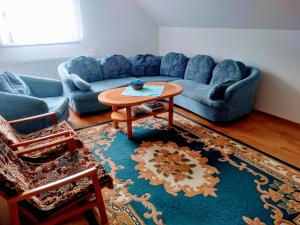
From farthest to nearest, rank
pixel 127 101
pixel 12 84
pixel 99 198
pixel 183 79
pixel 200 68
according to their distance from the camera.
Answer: pixel 183 79 → pixel 200 68 → pixel 12 84 → pixel 127 101 → pixel 99 198

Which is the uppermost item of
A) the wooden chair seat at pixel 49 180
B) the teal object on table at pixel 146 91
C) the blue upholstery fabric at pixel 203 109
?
the teal object on table at pixel 146 91

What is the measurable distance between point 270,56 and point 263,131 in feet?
3.57

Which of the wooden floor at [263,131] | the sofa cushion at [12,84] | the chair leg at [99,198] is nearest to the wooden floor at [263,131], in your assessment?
the wooden floor at [263,131]

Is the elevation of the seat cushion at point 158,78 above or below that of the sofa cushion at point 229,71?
below

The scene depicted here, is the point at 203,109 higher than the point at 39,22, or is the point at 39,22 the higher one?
the point at 39,22

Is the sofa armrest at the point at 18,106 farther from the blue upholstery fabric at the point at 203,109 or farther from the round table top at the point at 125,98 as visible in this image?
the blue upholstery fabric at the point at 203,109

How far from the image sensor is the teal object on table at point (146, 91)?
2946mm

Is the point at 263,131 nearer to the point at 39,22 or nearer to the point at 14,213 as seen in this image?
the point at 14,213

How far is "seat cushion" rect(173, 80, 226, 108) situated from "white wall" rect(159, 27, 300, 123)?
0.69 m

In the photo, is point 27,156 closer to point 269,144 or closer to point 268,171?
point 268,171

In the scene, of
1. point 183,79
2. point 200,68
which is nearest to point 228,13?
point 200,68

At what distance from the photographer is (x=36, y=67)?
13.5 feet

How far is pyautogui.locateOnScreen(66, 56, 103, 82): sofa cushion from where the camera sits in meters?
3.96

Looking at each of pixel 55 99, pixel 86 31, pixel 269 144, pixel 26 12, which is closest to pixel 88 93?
pixel 55 99
